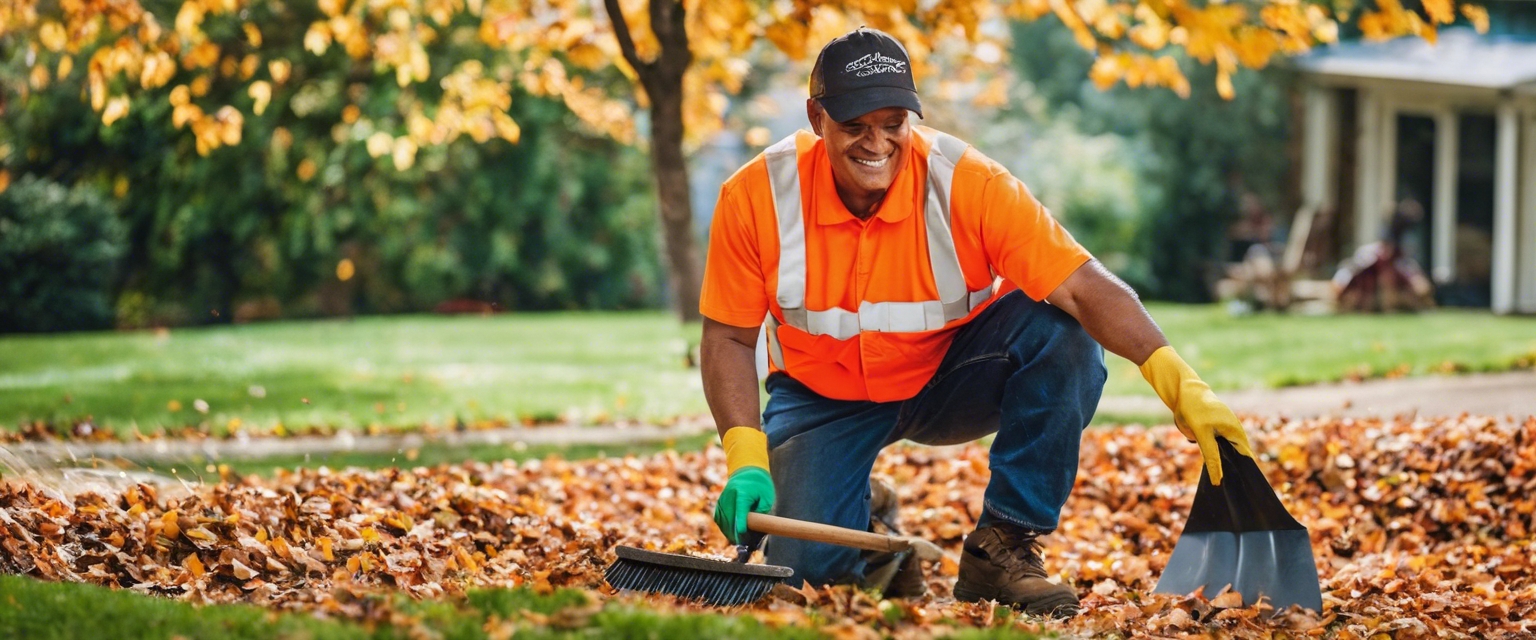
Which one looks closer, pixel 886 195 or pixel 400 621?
pixel 400 621

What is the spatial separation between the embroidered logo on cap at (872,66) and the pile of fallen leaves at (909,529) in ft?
4.09

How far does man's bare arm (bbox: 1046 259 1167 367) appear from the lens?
3590mm

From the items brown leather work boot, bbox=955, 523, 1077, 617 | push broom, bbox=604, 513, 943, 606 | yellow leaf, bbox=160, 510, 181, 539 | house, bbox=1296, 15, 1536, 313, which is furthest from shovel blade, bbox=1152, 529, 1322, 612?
house, bbox=1296, 15, 1536, 313

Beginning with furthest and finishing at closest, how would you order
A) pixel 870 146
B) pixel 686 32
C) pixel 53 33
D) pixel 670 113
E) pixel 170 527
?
pixel 670 113 < pixel 686 32 < pixel 53 33 < pixel 170 527 < pixel 870 146

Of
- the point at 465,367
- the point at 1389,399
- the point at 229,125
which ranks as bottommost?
the point at 465,367

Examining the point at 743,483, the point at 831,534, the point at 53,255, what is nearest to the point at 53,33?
the point at 743,483

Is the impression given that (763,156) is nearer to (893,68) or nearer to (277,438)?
(893,68)

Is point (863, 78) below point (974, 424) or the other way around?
the other way around

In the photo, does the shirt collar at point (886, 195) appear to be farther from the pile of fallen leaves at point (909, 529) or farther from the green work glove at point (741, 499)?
the pile of fallen leaves at point (909, 529)

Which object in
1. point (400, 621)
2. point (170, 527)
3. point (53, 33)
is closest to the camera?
point (400, 621)

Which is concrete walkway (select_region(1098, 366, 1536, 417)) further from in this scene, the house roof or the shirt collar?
the house roof

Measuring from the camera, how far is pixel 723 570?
343 centimetres

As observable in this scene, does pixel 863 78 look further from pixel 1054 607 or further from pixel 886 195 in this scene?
pixel 1054 607

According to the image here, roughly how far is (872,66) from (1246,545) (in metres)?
1.53
